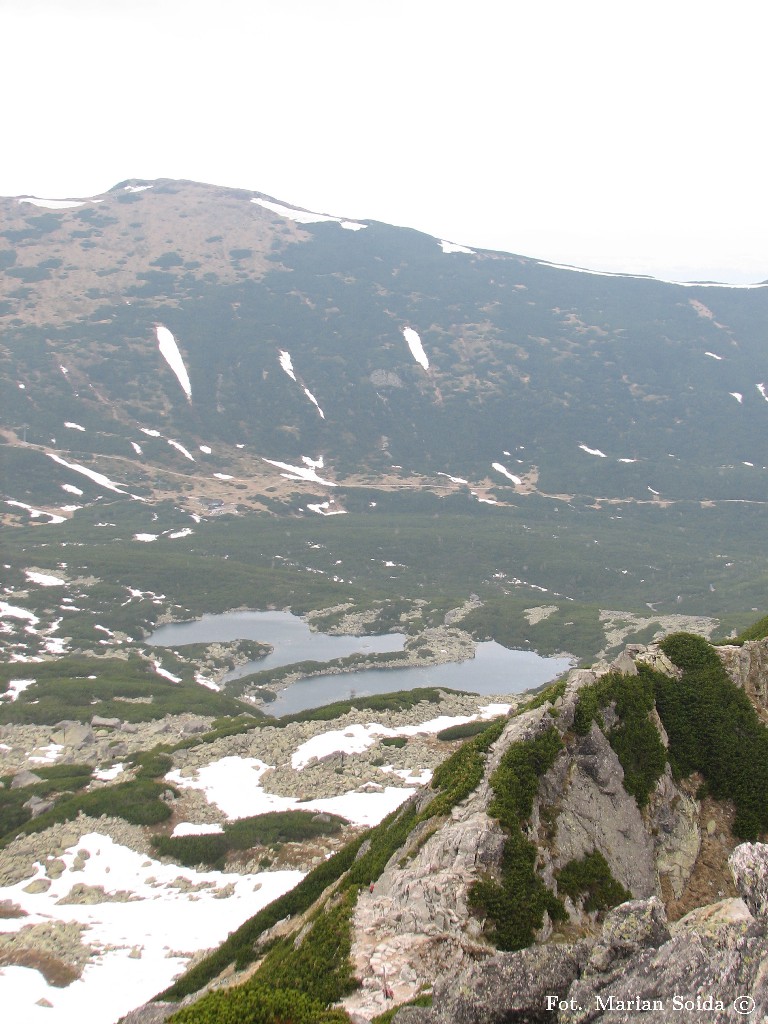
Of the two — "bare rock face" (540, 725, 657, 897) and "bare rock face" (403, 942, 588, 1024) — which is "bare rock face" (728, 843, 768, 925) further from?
"bare rock face" (540, 725, 657, 897)

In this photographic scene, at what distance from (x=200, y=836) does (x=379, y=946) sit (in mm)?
20537

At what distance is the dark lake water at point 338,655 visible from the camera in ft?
294

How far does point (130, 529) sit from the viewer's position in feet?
516

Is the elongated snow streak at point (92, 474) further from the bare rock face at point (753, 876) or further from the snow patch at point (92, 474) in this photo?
the bare rock face at point (753, 876)

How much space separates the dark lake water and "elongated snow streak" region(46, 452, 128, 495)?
261 feet

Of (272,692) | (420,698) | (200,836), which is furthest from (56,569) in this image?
(200,836)

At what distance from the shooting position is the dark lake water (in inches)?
3526

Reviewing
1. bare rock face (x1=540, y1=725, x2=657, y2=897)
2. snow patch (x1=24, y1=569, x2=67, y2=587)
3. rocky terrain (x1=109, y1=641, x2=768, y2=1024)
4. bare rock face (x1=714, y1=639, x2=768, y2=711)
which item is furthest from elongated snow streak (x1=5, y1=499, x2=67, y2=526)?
bare rock face (x1=540, y1=725, x2=657, y2=897)

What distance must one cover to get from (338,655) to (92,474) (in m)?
112

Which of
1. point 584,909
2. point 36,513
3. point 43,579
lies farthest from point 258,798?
point 36,513

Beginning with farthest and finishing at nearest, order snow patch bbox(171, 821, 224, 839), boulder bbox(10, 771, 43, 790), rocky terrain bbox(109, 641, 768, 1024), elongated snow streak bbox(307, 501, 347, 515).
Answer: elongated snow streak bbox(307, 501, 347, 515) < boulder bbox(10, 771, 43, 790) < snow patch bbox(171, 821, 224, 839) < rocky terrain bbox(109, 641, 768, 1024)

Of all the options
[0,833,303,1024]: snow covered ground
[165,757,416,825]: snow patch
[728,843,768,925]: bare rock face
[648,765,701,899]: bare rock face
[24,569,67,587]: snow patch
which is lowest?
[24,569,67,587]: snow patch

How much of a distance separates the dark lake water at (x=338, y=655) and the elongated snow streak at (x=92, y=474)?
79570 millimetres

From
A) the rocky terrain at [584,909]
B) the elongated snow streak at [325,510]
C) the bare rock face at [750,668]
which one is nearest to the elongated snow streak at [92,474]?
the elongated snow streak at [325,510]
